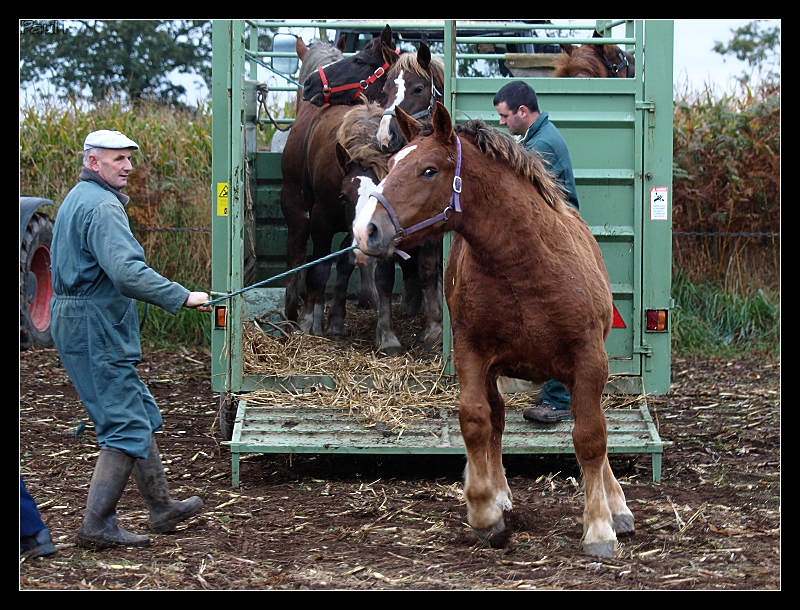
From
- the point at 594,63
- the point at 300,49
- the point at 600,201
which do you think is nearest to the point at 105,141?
the point at 600,201

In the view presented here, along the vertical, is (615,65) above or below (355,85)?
above

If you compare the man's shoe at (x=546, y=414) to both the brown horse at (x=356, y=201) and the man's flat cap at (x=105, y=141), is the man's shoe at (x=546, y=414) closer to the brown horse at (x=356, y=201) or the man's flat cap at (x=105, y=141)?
the brown horse at (x=356, y=201)

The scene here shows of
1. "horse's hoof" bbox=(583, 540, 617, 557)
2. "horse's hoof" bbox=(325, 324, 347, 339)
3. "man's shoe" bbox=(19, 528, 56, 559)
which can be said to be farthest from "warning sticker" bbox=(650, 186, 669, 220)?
"man's shoe" bbox=(19, 528, 56, 559)

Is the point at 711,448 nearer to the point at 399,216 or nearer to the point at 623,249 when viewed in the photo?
the point at 623,249

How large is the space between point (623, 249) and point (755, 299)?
589 centimetres

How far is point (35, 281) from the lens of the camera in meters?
10.4

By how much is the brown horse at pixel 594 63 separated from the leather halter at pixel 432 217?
3141 mm

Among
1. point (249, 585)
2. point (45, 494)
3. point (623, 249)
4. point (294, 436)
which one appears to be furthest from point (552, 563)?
point (45, 494)

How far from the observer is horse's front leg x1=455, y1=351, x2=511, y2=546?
15.1ft

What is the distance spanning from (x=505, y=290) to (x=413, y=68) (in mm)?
3137

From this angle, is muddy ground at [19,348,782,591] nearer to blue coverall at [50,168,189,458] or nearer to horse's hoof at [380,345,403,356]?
blue coverall at [50,168,189,458]

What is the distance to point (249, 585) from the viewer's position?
159 inches

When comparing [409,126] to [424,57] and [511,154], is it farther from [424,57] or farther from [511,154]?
[424,57]

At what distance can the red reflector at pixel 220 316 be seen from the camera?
636cm
